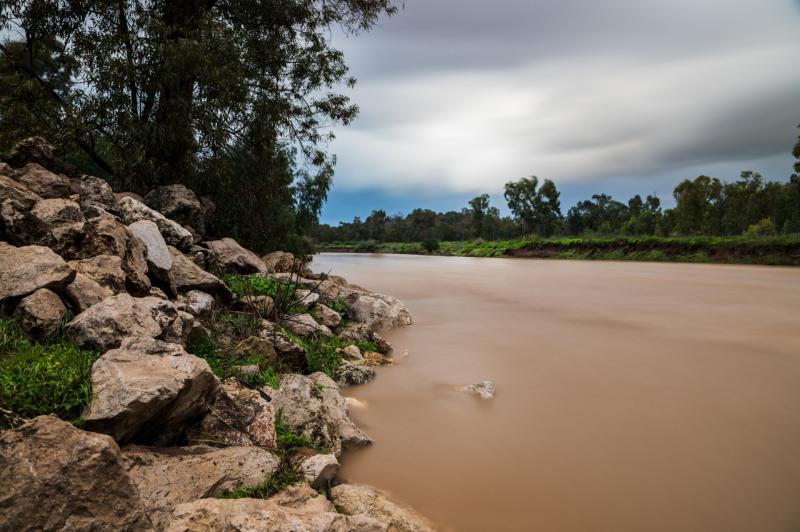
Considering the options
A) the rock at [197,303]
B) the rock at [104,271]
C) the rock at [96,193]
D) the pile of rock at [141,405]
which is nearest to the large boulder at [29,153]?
the pile of rock at [141,405]

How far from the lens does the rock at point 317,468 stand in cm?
289

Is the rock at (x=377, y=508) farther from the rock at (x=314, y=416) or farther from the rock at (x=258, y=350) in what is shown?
the rock at (x=258, y=350)

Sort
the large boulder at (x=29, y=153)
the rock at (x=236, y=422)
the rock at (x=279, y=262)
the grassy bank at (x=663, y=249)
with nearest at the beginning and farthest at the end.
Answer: the rock at (x=236, y=422) < the large boulder at (x=29, y=153) < the rock at (x=279, y=262) < the grassy bank at (x=663, y=249)

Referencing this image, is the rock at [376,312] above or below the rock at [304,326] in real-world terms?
below

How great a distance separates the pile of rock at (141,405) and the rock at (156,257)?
0.05 ft

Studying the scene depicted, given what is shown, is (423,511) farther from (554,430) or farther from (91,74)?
(91,74)

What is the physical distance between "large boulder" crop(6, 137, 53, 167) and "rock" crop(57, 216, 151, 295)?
2.94m

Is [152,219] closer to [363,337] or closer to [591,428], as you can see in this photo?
[363,337]

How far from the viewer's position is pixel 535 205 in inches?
2670

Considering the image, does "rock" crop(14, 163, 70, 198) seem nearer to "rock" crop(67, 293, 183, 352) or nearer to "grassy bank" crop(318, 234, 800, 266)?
"rock" crop(67, 293, 183, 352)

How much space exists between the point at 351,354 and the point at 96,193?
4586mm

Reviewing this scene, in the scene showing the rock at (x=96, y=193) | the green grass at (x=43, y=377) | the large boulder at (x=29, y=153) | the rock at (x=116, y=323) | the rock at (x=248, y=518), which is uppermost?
the large boulder at (x=29, y=153)

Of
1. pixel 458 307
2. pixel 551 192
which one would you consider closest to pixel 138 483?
pixel 458 307

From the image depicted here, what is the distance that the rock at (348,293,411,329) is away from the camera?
358 inches
